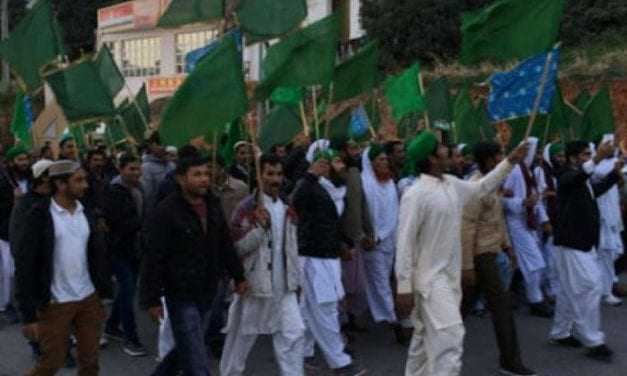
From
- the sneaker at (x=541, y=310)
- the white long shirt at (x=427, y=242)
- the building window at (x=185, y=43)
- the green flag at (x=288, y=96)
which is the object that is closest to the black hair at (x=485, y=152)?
the white long shirt at (x=427, y=242)

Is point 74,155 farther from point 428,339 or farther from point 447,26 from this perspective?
point 447,26

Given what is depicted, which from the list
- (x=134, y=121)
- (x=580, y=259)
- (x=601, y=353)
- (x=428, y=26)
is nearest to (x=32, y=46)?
(x=134, y=121)

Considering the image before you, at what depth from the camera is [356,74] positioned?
8812 millimetres

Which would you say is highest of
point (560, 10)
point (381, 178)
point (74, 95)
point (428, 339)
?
point (560, 10)

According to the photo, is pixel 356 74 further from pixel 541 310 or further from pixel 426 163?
pixel 426 163

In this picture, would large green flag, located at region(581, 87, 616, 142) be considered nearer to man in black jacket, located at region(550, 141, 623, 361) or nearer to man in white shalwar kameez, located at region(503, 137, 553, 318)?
man in white shalwar kameez, located at region(503, 137, 553, 318)

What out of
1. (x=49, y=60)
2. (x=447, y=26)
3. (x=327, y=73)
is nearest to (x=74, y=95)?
(x=49, y=60)

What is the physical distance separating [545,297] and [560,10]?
3.63 meters

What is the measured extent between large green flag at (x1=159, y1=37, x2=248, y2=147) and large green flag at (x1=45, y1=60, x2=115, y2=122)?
128 inches

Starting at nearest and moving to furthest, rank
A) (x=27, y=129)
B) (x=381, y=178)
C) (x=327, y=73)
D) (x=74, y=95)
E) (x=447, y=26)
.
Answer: (x=327, y=73)
(x=381, y=178)
(x=74, y=95)
(x=27, y=129)
(x=447, y=26)

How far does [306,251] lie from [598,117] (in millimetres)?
4798

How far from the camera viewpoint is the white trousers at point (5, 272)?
8.70 m

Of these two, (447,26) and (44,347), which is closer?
(44,347)

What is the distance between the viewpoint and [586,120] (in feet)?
32.0
